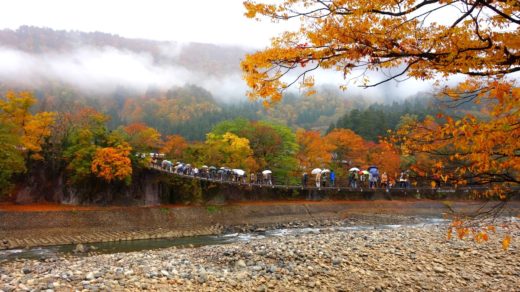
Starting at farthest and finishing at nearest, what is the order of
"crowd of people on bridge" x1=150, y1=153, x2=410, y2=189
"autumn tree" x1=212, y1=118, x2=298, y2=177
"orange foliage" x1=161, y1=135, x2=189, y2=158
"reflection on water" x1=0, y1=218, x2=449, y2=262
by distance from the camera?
"autumn tree" x1=212, y1=118, x2=298, y2=177 < "orange foliage" x1=161, y1=135, x2=189, y2=158 < "crowd of people on bridge" x1=150, y1=153, x2=410, y2=189 < "reflection on water" x1=0, y1=218, x2=449, y2=262

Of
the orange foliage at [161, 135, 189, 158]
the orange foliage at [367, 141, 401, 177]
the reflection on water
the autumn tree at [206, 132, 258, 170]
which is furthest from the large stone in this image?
the orange foliage at [367, 141, 401, 177]

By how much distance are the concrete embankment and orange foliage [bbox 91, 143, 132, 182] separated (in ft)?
8.64

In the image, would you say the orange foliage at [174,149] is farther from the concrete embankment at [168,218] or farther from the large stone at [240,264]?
the large stone at [240,264]

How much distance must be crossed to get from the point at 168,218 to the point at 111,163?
6.13 meters

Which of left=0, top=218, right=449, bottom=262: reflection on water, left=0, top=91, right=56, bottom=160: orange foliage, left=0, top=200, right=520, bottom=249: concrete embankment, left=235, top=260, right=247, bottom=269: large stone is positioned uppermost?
left=0, top=91, right=56, bottom=160: orange foliage

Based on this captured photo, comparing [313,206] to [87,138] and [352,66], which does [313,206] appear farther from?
[352,66]

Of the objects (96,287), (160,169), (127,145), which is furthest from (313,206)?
(96,287)

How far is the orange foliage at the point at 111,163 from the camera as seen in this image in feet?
91.8

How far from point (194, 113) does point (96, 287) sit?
122m

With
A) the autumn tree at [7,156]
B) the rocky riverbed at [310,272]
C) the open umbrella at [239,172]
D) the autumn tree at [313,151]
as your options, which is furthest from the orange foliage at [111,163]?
the autumn tree at [313,151]

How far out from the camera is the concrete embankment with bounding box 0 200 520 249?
2312cm

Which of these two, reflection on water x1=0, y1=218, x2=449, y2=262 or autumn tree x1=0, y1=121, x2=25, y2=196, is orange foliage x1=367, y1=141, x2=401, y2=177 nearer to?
reflection on water x1=0, y1=218, x2=449, y2=262

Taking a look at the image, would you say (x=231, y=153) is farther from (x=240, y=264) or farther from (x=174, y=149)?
(x=240, y=264)

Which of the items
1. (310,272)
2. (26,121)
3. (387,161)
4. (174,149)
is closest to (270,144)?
(174,149)
